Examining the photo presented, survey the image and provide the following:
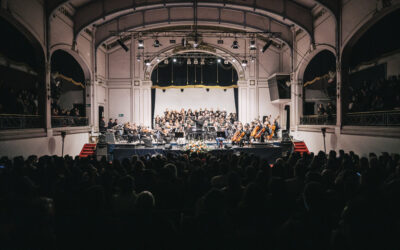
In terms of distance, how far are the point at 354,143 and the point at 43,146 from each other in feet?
38.7

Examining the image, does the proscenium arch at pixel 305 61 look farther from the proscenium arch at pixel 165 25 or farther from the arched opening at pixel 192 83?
the arched opening at pixel 192 83

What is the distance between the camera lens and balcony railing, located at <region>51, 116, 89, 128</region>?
1077 centimetres

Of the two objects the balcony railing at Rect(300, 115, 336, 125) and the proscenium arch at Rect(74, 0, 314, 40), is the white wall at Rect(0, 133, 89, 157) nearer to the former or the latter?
the proscenium arch at Rect(74, 0, 314, 40)

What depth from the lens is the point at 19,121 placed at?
339 inches

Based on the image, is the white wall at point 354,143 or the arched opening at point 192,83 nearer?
the white wall at point 354,143

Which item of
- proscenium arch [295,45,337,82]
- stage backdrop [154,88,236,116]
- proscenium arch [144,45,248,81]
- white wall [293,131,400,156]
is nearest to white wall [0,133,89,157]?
proscenium arch [144,45,248,81]

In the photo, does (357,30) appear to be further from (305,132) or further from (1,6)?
(1,6)

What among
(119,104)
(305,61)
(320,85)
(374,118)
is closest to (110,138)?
(119,104)

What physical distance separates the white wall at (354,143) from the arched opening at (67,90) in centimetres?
1198

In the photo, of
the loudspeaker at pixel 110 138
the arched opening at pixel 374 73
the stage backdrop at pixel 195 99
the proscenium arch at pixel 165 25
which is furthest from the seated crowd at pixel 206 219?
the stage backdrop at pixel 195 99

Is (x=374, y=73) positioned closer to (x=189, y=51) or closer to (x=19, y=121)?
(x=189, y=51)

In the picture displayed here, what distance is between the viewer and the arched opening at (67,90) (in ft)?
36.7

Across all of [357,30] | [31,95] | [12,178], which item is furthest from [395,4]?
[31,95]

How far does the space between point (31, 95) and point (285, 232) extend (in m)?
11.2
